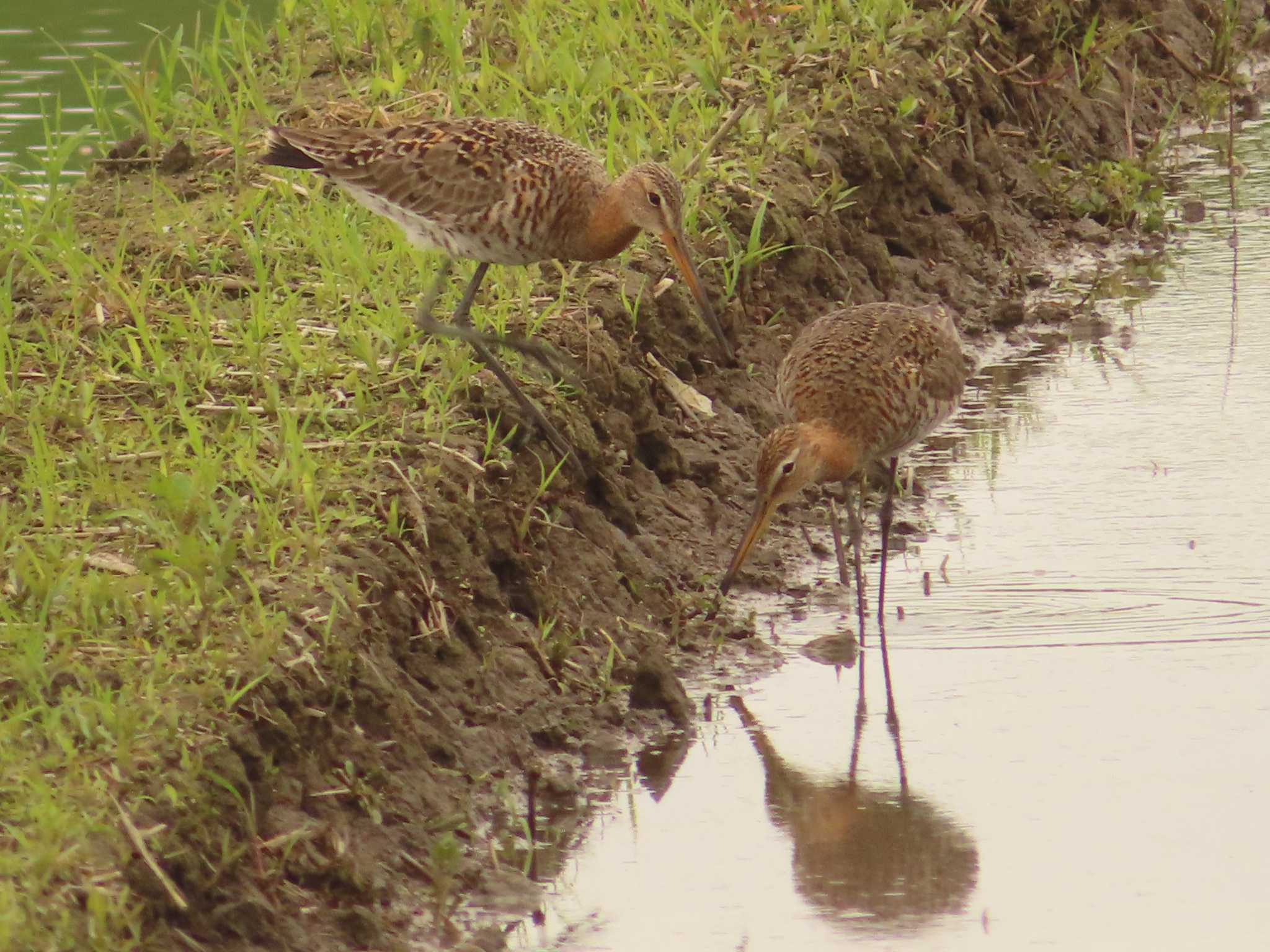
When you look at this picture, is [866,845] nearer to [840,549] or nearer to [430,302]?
[840,549]

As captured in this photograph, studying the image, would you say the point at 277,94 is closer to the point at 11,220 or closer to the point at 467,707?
the point at 11,220

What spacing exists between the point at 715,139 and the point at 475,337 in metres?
2.01

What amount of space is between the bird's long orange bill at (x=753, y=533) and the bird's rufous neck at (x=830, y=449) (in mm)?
217

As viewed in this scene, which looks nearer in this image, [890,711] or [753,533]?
[890,711]

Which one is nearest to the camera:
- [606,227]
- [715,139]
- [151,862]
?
[151,862]

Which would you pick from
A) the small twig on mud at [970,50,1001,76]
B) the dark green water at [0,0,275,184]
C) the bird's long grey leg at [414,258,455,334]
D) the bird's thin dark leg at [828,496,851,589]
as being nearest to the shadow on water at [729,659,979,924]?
the bird's thin dark leg at [828,496,851,589]

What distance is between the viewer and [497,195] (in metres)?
6.55

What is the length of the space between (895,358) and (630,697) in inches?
60.2

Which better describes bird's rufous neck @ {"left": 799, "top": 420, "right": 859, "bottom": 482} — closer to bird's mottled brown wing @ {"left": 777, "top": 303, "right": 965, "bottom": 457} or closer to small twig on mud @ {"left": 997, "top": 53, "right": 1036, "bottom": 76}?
bird's mottled brown wing @ {"left": 777, "top": 303, "right": 965, "bottom": 457}

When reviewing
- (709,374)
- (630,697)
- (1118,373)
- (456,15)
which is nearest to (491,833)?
(630,697)

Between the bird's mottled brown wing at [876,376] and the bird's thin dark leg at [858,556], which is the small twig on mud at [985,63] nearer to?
the bird's mottled brown wing at [876,376]

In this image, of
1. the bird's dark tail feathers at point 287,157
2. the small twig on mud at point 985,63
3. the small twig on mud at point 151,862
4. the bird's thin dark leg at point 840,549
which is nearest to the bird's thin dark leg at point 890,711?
the bird's thin dark leg at point 840,549

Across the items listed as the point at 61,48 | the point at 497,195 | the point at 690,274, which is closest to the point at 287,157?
the point at 497,195

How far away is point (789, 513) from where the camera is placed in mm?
7375
